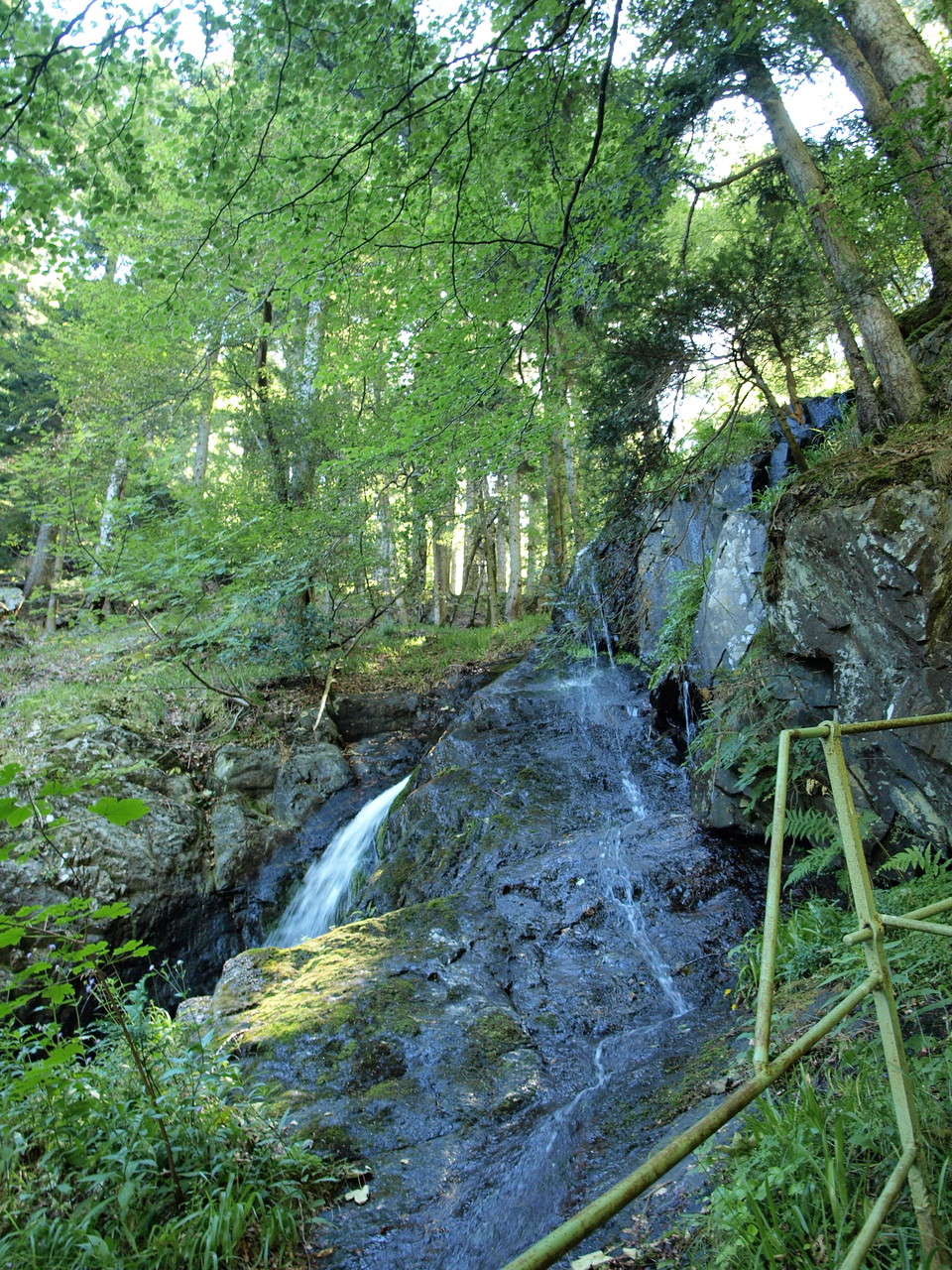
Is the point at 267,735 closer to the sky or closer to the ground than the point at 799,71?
closer to the ground

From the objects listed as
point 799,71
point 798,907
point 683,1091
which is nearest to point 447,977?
point 683,1091

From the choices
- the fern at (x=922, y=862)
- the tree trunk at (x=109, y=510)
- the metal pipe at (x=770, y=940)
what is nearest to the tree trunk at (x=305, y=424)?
the tree trunk at (x=109, y=510)

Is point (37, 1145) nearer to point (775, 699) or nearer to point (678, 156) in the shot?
point (775, 699)

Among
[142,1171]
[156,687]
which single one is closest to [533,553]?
[156,687]

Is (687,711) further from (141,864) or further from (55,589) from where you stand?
(55,589)

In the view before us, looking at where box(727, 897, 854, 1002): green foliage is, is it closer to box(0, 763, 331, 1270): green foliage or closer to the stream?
the stream

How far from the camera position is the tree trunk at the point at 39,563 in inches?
698

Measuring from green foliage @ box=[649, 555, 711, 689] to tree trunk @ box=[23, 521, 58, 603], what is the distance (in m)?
17.1

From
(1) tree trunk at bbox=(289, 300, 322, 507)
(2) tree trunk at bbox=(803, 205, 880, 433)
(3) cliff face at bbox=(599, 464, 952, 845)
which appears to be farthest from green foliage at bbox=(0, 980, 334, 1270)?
(1) tree trunk at bbox=(289, 300, 322, 507)

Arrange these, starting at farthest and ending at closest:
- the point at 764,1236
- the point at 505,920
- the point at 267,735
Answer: the point at 267,735, the point at 505,920, the point at 764,1236

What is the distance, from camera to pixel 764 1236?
6.03 ft

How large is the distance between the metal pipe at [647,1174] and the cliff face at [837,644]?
143 inches

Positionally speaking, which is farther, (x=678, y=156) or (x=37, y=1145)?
(x=678, y=156)

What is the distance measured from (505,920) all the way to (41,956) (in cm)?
485
